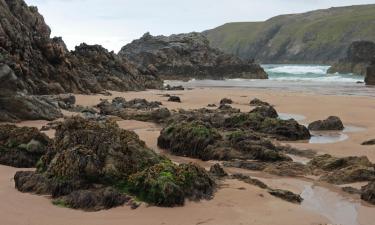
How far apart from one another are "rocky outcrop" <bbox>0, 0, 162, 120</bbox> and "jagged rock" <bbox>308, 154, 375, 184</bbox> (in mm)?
9033

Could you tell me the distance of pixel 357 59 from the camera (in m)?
88.4

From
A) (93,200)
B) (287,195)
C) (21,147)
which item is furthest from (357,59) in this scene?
(93,200)

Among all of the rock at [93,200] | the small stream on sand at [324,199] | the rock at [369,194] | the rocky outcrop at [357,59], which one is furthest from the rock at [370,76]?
the rock at [93,200]

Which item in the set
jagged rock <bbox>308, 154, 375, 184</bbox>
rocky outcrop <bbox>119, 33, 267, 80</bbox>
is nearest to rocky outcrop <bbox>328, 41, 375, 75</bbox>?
rocky outcrop <bbox>119, 33, 267, 80</bbox>

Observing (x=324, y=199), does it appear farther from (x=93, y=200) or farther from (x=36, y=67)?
(x=36, y=67)

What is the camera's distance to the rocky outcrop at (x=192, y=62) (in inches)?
3014

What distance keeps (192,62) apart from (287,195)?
71.4 meters

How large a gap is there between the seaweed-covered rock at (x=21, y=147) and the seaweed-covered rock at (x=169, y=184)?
9.82 feet

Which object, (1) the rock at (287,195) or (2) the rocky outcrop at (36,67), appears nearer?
(1) the rock at (287,195)

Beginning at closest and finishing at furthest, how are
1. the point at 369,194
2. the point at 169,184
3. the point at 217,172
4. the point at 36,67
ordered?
1. the point at 169,184
2. the point at 369,194
3. the point at 217,172
4. the point at 36,67

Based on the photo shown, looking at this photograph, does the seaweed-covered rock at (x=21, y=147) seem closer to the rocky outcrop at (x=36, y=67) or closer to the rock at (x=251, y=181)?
the rock at (x=251, y=181)

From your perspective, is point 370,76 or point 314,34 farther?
point 314,34

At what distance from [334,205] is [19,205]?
449cm

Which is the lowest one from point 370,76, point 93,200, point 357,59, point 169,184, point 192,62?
point 370,76
